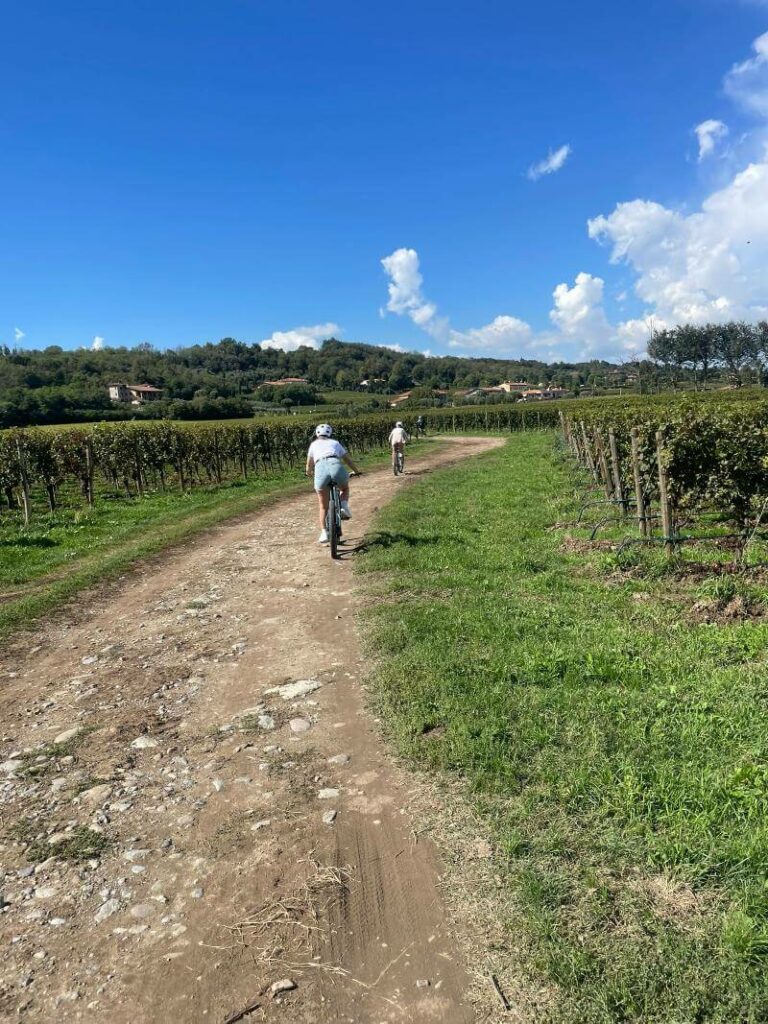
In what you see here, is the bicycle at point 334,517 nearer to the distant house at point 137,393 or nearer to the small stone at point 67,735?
the small stone at point 67,735

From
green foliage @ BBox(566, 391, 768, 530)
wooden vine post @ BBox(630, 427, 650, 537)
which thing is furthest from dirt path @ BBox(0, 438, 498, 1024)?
green foliage @ BBox(566, 391, 768, 530)

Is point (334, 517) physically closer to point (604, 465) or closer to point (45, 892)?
point (45, 892)

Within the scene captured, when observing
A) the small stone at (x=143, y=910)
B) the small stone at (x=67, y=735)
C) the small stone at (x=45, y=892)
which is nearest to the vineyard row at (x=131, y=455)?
the small stone at (x=67, y=735)

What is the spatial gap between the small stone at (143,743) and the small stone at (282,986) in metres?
2.21

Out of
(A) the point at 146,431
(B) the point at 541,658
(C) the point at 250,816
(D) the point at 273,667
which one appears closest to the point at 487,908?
(C) the point at 250,816

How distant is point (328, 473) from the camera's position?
9.12 m

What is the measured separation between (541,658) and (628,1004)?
9.81 ft

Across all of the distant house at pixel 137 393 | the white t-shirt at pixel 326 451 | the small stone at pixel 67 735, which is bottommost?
the small stone at pixel 67 735

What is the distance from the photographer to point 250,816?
3494mm

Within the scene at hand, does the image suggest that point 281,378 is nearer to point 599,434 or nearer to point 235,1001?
point 599,434

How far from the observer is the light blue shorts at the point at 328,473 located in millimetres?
9125

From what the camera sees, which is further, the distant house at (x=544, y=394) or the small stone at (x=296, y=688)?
the distant house at (x=544, y=394)

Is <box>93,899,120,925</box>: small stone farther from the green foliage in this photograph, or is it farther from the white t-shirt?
the green foliage

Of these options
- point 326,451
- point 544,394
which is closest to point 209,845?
point 326,451
